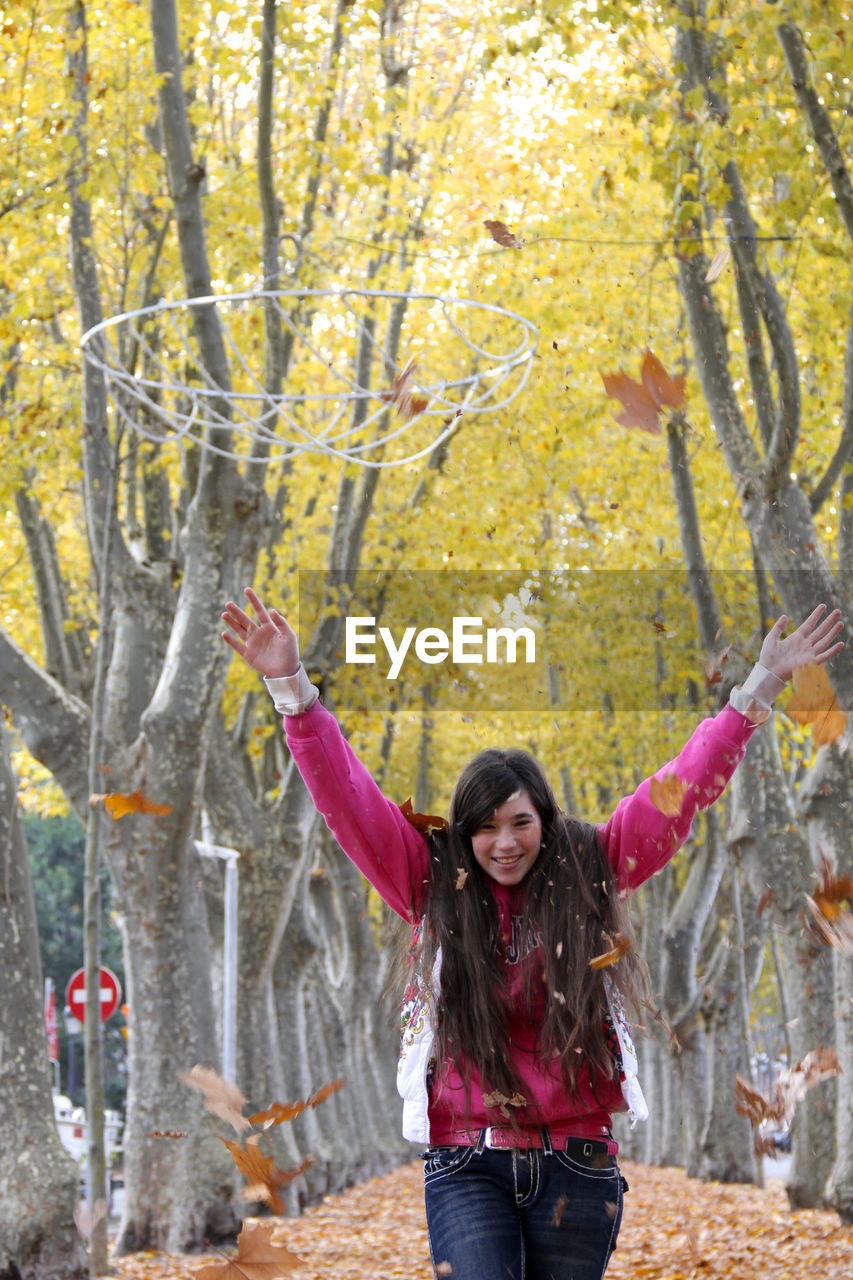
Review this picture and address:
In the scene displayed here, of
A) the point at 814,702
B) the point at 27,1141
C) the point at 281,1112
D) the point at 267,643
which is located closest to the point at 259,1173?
the point at 281,1112

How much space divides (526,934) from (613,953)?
0.61ft

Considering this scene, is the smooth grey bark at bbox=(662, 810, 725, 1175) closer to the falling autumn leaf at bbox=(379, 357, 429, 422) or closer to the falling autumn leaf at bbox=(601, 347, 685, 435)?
the falling autumn leaf at bbox=(379, 357, 429, 422)

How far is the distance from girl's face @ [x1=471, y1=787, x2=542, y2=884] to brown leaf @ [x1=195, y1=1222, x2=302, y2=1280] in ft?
4.90

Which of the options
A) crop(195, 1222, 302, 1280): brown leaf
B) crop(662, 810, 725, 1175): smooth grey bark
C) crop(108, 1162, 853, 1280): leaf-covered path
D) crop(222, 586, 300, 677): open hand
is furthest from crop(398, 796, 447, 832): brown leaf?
crop(662, 810, 725, 1175): smooth grey bark

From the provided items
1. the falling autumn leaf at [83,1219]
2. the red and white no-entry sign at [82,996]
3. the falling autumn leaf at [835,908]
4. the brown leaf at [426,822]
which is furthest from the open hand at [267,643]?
the red and white no-entry sign at [82,996]

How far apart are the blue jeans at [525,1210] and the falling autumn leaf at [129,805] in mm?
6784

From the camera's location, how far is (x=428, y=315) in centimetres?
1869

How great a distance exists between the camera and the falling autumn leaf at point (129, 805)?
962 cm

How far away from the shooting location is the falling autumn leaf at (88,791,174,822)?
9625 millimetres

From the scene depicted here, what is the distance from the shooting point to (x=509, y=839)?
10.8 ft

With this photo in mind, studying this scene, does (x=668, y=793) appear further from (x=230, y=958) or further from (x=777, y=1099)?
(x=230, y=958)

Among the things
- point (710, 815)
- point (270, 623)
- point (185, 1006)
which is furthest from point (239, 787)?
point (270, 623)

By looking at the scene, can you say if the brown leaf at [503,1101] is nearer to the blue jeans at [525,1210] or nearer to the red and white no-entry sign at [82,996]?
the blue jeans at [525,1210]

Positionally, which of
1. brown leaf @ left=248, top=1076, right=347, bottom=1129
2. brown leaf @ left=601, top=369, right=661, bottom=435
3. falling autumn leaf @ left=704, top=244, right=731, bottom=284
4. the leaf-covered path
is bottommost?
the leaf-covered path
